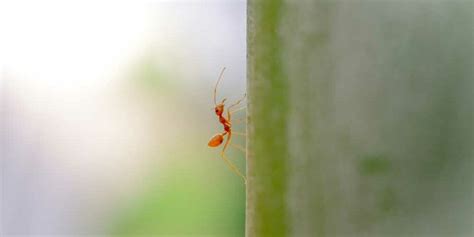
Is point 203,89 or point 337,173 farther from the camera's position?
point 203,89

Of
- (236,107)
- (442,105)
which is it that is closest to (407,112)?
(442,105)

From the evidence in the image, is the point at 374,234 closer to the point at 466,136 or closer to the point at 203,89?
the point at 466,136

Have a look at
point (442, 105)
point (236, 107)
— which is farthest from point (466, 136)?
point (236, 107)

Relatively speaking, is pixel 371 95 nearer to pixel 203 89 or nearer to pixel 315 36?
pixel 315 36

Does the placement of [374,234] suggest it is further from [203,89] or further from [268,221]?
[203,89]

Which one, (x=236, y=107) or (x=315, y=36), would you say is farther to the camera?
(x=236, y=107)

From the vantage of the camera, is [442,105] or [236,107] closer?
[442,105]
